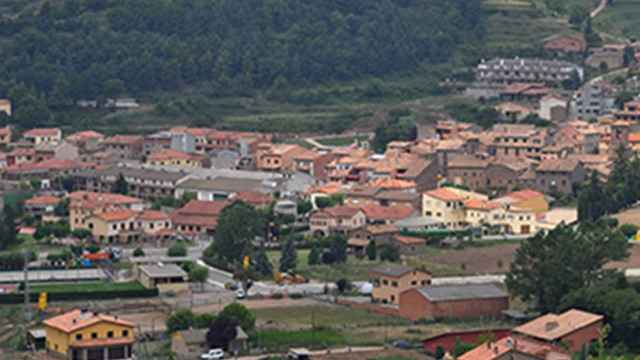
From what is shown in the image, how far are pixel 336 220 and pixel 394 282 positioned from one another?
21.3 feet

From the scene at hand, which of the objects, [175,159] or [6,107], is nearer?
[175,159]

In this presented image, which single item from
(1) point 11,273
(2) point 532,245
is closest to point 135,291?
(1) point 11,273

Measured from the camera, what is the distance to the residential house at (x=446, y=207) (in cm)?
3894

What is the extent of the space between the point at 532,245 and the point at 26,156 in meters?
18.4

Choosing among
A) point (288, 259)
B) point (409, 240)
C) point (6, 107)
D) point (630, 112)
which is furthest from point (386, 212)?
point (6, 107)

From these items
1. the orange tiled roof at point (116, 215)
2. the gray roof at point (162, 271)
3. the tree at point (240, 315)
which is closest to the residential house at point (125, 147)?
the orange tiled roof at point (116, 215)

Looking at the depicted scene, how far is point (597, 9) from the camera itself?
62.6m

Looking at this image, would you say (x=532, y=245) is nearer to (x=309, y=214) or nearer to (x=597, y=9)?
(x=309, y=214)

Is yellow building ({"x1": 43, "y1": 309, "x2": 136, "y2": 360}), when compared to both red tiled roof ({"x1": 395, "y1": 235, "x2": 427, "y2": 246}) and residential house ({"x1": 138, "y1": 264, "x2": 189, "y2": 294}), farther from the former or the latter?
red tiled roof ({"x1": 395, "y1": 235, "x2": 427, "y2": 246})

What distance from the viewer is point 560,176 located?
41.9 m

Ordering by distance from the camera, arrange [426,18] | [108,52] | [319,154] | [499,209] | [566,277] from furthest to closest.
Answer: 1. [426,18]
2. [108,52]
3. [319,154]
4. [499,209]
5. [566,277]

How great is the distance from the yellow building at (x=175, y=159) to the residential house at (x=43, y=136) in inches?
111

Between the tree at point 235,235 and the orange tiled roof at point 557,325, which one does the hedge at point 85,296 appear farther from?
the orange tiled roof at point 557,325

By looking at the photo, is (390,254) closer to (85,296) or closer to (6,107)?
(85,296)
